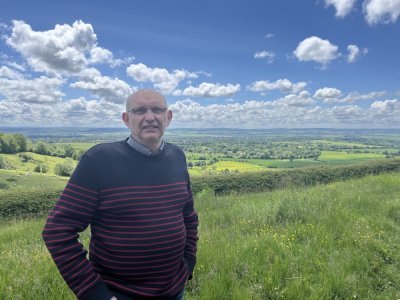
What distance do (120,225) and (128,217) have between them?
0.25 feet

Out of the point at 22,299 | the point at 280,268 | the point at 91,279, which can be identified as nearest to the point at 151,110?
the point at 91,279

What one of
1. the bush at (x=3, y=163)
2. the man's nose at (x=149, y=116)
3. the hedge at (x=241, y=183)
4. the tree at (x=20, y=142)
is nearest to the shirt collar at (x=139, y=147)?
the man's nose at (x=149, y=116)

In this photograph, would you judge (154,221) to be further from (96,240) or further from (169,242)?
(96,240)

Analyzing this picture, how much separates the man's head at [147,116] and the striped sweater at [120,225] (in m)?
0.12

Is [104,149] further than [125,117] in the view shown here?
No

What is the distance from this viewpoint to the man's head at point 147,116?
2334 mm

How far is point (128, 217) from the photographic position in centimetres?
211

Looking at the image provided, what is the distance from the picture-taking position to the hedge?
56.5 feet

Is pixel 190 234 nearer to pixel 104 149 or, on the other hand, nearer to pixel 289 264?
pixel 104 149

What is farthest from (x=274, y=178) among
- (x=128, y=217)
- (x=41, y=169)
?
(x=41, y=169)

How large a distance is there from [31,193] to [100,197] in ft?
59.6

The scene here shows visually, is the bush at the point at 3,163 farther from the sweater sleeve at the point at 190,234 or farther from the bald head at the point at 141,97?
the bald head at the point at 141,97

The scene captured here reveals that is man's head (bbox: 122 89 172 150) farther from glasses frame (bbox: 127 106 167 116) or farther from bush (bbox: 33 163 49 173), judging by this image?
bush (bbox: 33 163 49 173)

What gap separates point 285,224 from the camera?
6.62 meters
